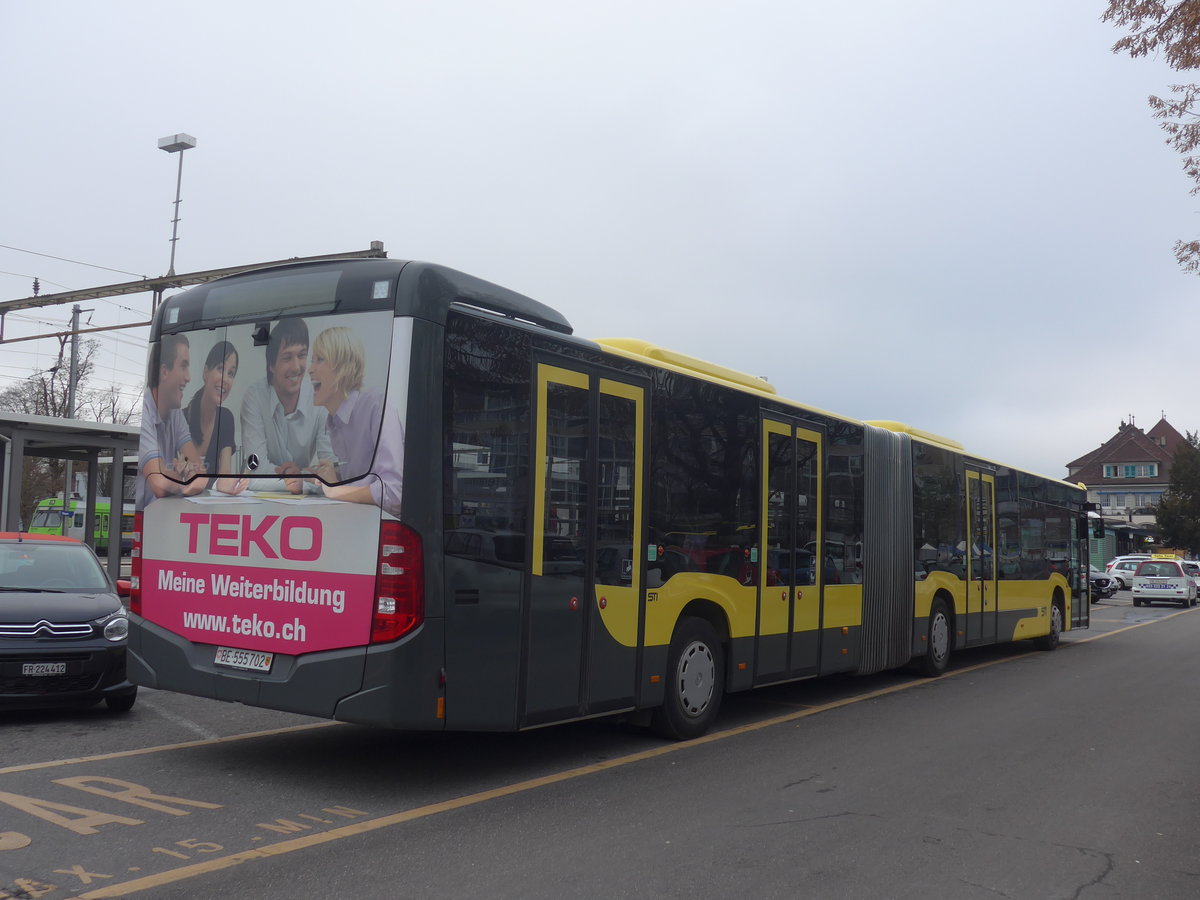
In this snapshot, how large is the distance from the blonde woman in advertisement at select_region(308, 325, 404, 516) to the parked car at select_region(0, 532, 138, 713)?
368 centimetres

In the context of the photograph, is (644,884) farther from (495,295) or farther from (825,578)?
(825,578)

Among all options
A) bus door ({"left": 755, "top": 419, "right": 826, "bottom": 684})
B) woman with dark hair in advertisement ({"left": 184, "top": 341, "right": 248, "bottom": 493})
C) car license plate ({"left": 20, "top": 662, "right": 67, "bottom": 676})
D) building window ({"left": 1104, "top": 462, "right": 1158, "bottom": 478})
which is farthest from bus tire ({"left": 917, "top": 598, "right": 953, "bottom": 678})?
building window ({"left": 1104, "top": 462, "right": 1158, "bottom": 478})

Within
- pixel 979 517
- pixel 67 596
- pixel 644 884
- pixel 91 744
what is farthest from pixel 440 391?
pixel 979 517

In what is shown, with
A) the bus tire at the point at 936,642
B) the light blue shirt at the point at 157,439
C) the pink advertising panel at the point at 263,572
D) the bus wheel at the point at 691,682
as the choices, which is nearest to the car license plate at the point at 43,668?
the pink advertising panel at the point at 263,572

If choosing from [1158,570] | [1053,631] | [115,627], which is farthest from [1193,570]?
[115,627]

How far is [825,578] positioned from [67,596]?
700 centimetres

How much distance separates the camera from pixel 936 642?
44.0 ft

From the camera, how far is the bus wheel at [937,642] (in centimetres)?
1319

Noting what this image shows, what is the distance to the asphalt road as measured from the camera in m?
4.88

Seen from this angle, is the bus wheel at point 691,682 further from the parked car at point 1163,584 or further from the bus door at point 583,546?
the parked car at point 1163,584

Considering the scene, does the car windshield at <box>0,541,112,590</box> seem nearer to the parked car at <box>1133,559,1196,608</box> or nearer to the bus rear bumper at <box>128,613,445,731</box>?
the bus rear bumper at <box>128,613,445,731</box>

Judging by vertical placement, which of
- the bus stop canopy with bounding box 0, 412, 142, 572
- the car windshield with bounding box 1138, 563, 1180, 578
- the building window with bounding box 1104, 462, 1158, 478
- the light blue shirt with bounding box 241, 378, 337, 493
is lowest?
the car windshield with bounding box 1138, 563, 1180, 578

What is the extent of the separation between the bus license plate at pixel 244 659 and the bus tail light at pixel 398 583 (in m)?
0.89

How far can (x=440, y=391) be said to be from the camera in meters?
6.15
